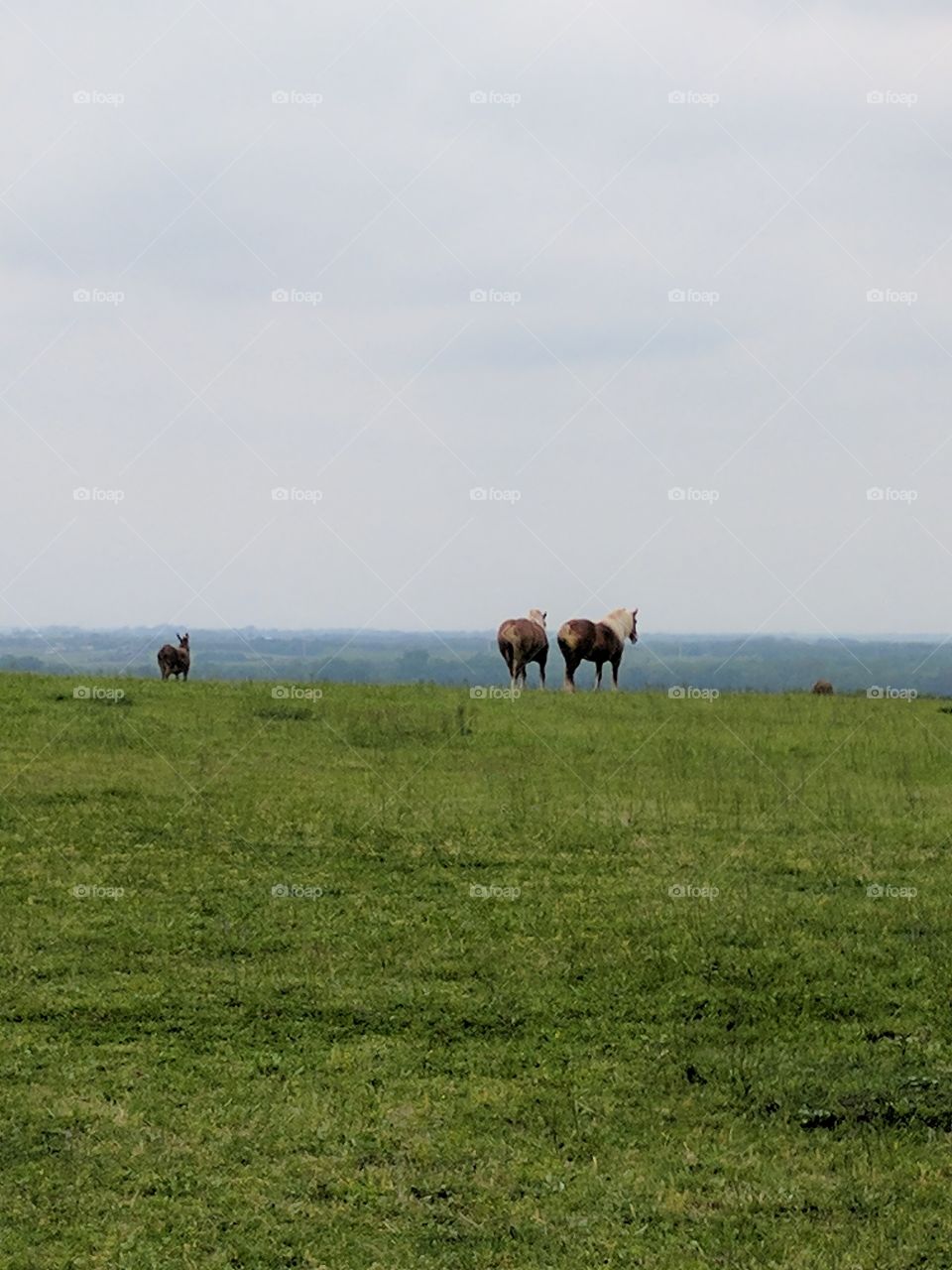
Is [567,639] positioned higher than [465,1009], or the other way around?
[567,639]

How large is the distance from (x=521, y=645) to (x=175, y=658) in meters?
10.2

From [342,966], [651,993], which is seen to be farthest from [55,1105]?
[651,993]

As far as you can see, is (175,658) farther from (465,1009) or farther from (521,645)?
(465,1009)

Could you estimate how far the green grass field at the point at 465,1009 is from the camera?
9273 millimetres

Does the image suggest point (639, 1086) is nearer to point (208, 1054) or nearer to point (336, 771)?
point (208, 1054)

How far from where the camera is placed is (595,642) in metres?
35.4

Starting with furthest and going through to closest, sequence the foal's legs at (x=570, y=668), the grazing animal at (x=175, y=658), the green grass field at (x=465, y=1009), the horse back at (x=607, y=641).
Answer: the grazing animal at (x=175, y=658)
the horse back at (x=607, y=641)
the foal's legs at (x=570, y=668)
the green grass field at (x=465, y=1009)

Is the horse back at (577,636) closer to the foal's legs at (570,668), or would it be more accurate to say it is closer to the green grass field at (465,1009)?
the foal's legs at (570,668)

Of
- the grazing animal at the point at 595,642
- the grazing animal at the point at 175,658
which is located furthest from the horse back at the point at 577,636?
the grazing animal at the point at 175,658

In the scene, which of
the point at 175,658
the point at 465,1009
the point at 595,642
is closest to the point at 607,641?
the point at 595,642

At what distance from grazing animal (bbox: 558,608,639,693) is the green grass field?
39.2 ft

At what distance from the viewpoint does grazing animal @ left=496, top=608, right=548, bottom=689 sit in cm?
3459

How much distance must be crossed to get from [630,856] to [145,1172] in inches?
334

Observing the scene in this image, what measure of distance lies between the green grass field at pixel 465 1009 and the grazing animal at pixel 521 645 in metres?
11.8
